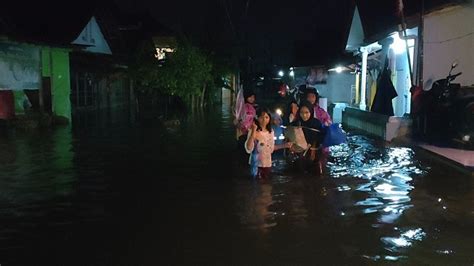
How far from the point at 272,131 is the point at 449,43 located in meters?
8.53

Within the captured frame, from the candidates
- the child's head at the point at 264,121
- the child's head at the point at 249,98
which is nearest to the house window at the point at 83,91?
the child's head at the point at 249,98

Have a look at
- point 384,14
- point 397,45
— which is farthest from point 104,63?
point 397,45

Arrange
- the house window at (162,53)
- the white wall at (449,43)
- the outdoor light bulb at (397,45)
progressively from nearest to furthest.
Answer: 1. the white wall at (449,43)
2. the outdoor light bulb at (397,45)
3. the house window at (162,53)

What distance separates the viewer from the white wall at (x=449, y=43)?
598 inches

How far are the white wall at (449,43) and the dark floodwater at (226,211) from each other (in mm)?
3585

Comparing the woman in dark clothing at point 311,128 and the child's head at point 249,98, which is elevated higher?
the child's head at point 249,98

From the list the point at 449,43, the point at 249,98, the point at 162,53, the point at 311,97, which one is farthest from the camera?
the point at 162,53

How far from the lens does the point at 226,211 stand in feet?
25.4

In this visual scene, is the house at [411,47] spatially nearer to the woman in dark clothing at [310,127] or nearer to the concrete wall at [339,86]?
the woman in dark clothing at [310,127]

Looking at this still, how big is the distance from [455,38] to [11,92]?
16.7 m

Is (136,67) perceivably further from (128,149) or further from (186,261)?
(186,261)

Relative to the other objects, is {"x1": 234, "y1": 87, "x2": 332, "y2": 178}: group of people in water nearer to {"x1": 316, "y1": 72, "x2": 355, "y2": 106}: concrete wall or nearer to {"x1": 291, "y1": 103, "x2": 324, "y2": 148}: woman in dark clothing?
{"x1": 291, "y1": 103, "x2": 324, "y2": 148}: woman in dark clothing

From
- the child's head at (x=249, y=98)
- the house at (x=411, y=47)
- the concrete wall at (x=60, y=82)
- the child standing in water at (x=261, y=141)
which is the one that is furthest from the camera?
the concrete wall at (x=60, y=82)

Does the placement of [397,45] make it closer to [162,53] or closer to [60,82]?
[60,82]
